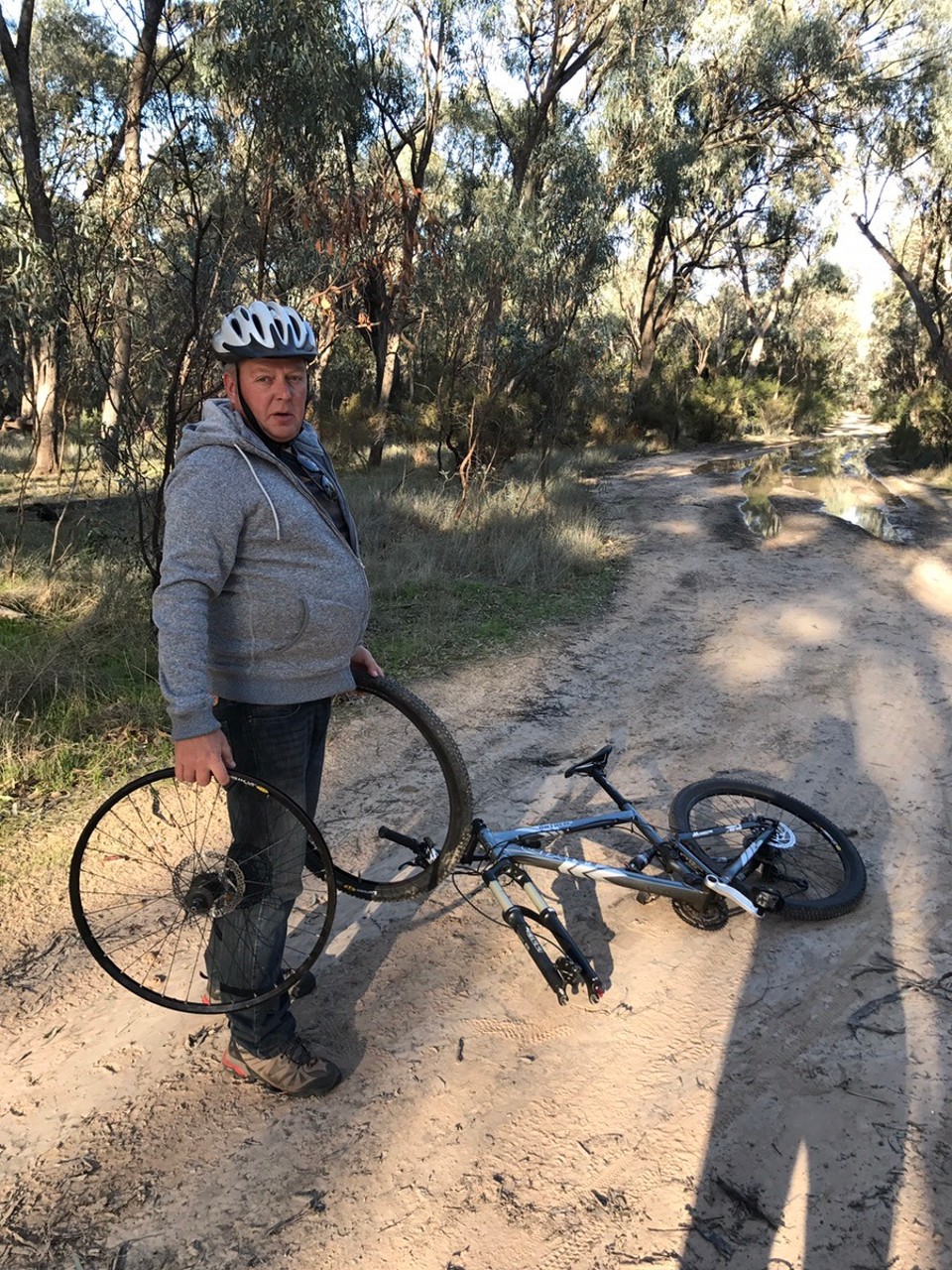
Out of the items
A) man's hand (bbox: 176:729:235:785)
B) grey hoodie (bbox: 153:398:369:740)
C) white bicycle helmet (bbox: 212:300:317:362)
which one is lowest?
man's hand (bbox: 176:729:235:785)

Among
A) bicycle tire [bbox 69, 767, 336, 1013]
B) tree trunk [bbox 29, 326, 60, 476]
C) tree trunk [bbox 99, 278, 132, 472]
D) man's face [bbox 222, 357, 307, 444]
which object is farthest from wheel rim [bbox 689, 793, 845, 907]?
tree trunk [bbox 29, 326, 60, 476]

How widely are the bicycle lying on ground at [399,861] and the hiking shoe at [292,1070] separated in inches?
7.7

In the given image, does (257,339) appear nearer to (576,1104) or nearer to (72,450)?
(576,1104)

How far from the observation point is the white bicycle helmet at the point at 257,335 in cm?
209

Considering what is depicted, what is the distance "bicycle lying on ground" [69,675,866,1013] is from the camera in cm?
233

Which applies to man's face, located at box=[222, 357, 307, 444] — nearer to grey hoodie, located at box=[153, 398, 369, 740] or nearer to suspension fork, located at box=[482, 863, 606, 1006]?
grey hoodie, located at box=[153, 398, 369, 740]

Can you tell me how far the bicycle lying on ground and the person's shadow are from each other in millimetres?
233

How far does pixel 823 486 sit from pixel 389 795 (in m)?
14.1

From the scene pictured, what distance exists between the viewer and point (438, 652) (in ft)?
20.5

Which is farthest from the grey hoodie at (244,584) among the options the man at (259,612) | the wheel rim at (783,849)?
the wheel rim at (783,849)

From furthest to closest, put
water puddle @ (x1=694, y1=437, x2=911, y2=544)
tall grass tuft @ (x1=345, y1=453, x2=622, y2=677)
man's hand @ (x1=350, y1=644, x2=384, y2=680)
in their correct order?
water puddle @ (x1=694, y1=437, x2=911, y2=544), tall grass tuft @ (x1=345, y1=453, x2=622, y2=677), man's hand @ (x1=350, y1=644, x2=384, y2=680)

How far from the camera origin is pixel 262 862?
2312 mm

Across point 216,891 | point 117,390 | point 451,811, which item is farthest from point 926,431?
point 216,891

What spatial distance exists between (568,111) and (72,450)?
12.7m
